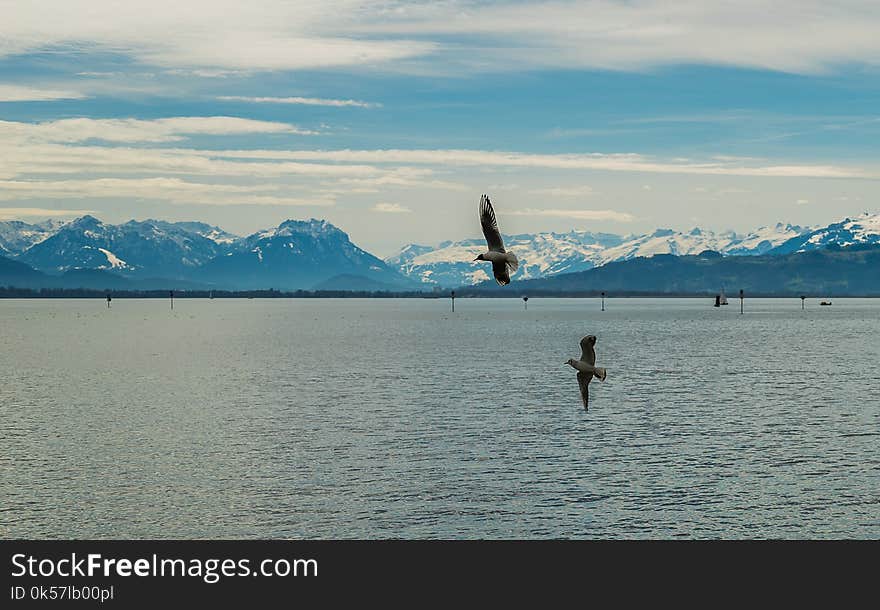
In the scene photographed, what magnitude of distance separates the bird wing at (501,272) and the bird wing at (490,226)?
1.94ft

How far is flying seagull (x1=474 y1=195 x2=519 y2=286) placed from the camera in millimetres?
24500

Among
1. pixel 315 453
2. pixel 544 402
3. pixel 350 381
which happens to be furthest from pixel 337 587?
pixel 350 381

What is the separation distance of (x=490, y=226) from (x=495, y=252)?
3.77ft

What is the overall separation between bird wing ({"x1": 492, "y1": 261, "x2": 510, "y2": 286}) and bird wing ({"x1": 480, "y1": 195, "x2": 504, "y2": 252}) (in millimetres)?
592

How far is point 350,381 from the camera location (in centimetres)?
15900

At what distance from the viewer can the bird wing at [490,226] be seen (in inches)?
1007

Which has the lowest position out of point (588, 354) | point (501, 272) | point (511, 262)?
point (588, 354)

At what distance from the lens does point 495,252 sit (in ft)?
82.7

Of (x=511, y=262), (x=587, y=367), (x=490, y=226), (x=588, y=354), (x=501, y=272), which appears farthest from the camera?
(x=588, y=354)

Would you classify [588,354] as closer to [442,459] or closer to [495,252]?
[495,252]

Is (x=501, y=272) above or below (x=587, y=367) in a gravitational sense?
above

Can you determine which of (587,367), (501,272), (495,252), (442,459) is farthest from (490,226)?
(442,459)

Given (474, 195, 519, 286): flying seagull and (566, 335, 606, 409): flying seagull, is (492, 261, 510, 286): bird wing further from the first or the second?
(566, 335, 606, 409): flying seagull

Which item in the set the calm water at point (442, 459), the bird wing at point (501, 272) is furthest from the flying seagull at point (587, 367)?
the calm water at point (442, 459)
